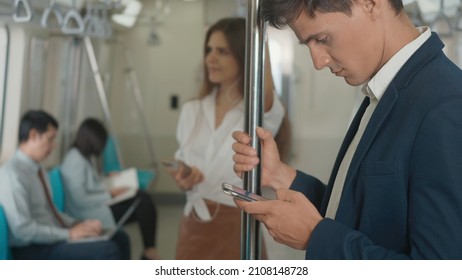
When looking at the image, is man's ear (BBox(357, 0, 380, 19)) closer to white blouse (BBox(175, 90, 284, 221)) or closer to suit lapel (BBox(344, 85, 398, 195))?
suit lapel (BBox(344, 85, 398, 195))

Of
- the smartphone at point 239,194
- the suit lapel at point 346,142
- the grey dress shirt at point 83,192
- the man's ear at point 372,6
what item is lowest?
the grey dress shirt at point 83,192

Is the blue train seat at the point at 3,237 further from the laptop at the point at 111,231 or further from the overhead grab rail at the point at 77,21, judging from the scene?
the overhead grab rail at the point at 77,21

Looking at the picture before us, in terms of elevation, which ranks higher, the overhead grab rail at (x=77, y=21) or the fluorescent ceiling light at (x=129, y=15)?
the fluorescent ceiling light at (x=129, y=15)

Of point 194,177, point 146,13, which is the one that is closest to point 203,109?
point 194,177

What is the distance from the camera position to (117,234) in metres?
3.15

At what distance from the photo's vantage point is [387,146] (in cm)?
75

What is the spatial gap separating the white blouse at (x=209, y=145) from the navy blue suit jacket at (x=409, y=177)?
0.94 metres

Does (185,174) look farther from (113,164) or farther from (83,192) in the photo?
(113,164)

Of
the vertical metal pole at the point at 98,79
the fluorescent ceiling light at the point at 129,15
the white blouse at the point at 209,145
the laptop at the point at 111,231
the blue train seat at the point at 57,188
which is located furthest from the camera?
the fluorescent ceiling light at the point at 129,15

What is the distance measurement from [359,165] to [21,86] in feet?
9.65

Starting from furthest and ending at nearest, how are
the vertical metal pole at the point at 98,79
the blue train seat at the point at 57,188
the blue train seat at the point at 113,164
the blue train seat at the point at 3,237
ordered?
the blue train seat at the point at 113,164, the vertical metal pole at the point at 98,79, the blue train seat at the point at 57,188, the blue train seat at the point at 3,237

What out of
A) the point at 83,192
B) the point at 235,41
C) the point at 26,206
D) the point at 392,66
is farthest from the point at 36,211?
the point at 392,66

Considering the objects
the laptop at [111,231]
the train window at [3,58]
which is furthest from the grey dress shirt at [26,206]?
the train window at [3,58]

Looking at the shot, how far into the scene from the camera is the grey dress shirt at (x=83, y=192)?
312 cm
